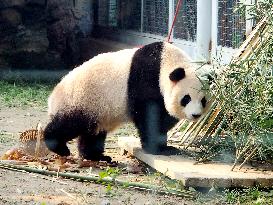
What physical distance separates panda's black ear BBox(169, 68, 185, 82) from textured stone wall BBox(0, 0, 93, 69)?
6696mm

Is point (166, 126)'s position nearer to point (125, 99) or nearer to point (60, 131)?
point (125, 99)

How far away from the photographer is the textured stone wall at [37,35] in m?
12.2

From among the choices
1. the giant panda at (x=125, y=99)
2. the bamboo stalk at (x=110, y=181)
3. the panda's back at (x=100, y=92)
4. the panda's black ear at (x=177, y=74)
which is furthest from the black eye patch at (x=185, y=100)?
the bamboo stalk at (x=110, y=181)

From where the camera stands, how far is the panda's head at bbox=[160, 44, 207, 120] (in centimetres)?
583

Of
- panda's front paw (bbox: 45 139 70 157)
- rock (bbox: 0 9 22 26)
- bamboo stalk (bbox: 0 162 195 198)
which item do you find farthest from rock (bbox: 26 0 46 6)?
bamboo stalk (bbox: 0 162 195 198)

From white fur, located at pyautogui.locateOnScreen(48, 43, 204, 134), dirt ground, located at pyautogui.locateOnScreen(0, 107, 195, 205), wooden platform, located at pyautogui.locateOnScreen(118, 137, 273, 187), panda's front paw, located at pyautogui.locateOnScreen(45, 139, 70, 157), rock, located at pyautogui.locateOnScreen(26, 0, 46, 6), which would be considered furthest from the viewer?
rock, located at pyautogui.locateOnScreen(26, 0, 46, 6)

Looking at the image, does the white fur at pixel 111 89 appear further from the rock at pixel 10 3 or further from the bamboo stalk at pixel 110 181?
the rock at pixel 10 3

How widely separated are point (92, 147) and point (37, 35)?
6.34 m

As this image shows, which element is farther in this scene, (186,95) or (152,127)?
(152,127)

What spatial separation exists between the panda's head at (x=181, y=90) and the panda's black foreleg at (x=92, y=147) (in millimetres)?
704

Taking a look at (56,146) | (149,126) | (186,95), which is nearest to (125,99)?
(149,126)

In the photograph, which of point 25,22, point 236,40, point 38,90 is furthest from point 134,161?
point 25,22

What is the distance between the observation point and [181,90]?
19.3 ft

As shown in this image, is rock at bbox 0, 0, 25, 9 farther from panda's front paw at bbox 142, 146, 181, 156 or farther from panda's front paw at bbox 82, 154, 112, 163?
panda's front paw at bbox 142, 146, 181, 156
